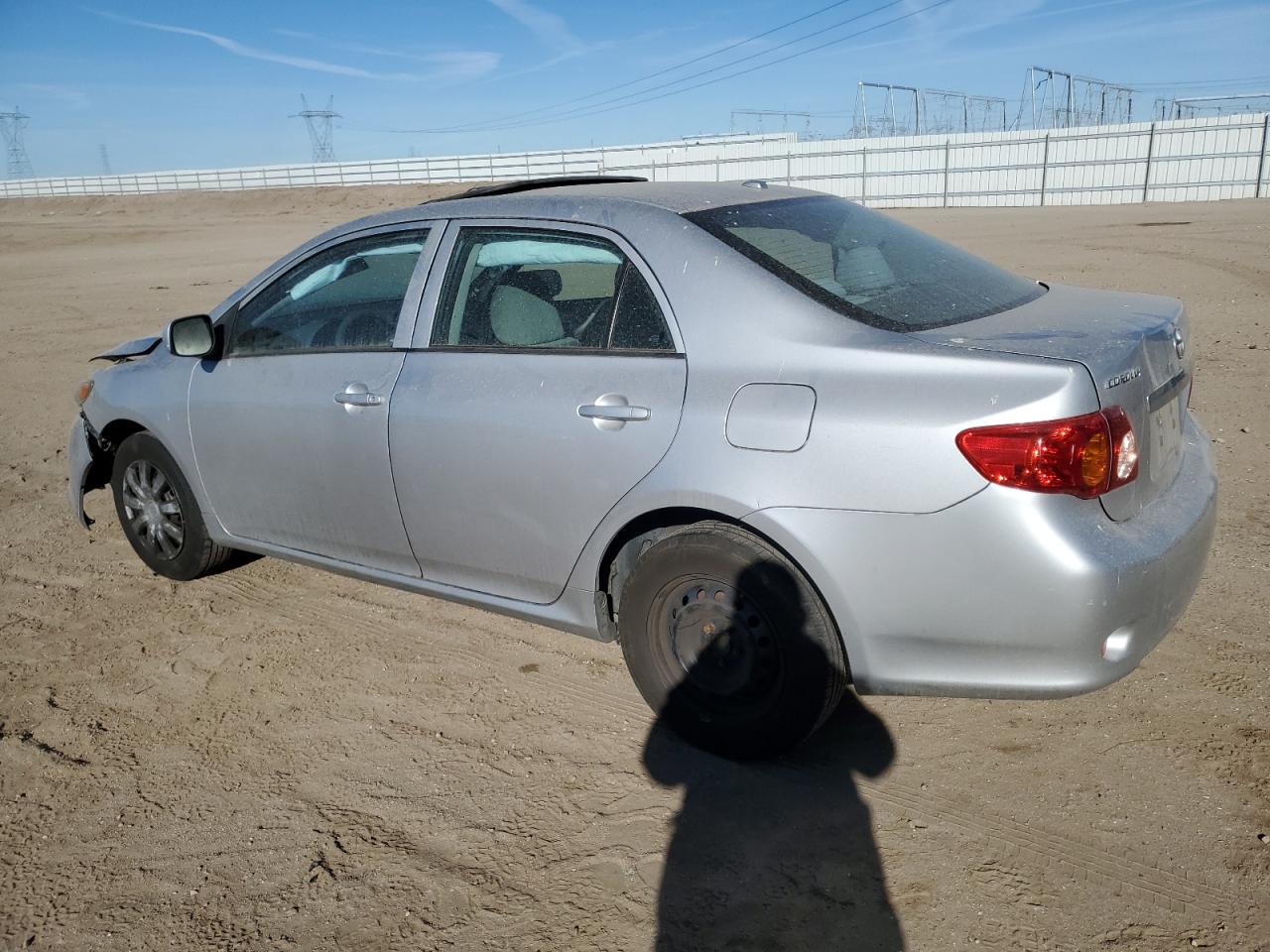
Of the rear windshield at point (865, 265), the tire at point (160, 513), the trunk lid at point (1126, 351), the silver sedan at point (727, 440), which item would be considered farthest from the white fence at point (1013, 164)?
the trunk lid at point (1126, 351)

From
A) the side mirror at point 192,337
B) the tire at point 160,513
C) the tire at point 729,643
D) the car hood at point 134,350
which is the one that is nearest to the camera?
the tire at point 729,643

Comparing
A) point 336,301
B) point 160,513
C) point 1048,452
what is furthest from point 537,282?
point 160,513

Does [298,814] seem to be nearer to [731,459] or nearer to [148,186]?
[731,459]

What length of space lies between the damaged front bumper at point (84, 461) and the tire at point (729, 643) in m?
3.11

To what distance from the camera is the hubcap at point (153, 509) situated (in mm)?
4684

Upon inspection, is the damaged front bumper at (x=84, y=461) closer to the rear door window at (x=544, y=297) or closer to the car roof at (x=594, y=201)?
the car roof at (x=594, y=201)

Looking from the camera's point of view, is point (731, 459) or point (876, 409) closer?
point (876, 409)

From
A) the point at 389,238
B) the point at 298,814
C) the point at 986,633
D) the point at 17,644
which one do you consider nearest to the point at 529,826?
the point at 298,814

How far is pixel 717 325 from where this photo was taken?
116 inches

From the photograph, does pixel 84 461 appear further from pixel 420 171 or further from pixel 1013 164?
pixel 420 171

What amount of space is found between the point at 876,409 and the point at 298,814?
Answer: 205cm

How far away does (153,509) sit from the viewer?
4.77 meters

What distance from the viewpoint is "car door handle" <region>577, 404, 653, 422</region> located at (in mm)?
3012

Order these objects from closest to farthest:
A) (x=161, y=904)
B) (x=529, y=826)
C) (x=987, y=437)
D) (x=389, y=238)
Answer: (x=987, y=437) → (x=161, y=904) → (x=529, y=826) → (x=389, y=238)
